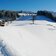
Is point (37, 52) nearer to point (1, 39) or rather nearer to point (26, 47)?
point (26, 47)

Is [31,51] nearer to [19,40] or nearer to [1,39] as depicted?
[19,40]

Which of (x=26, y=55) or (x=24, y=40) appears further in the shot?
(x=24, y=40)

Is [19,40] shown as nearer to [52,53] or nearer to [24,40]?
[24,40]

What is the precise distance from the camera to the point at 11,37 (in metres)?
4.89

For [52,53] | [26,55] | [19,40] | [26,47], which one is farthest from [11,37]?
[52,53]

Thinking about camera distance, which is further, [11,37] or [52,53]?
[11,37]

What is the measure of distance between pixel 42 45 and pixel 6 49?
1564mm

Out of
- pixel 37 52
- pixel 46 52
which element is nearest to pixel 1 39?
pixel 37 52

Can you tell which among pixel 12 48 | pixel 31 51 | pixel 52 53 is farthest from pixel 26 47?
pixel 52 53

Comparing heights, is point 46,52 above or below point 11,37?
below

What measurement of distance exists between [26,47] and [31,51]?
267mm

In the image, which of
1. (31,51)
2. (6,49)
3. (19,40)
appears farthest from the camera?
(19,40)

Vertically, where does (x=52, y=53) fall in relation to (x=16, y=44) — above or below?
below

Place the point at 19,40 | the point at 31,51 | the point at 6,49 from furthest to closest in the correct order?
1. the point at 19,40
2. the point at 31,51
3. the point at 6,49
